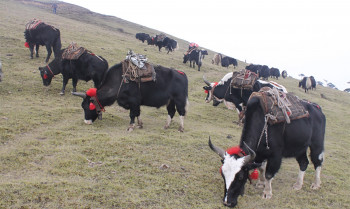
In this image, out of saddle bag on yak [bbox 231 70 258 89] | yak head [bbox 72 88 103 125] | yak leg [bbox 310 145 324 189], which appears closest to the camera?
yak leg [bbox 310 145 324 189]

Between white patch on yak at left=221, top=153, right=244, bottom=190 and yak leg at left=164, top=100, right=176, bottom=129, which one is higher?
white patch on yak at left=221, top=153, right=244, bottom=190

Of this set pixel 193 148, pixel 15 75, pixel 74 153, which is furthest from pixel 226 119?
pixel 15 75

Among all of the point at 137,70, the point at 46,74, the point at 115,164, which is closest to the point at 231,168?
the point at 115,164

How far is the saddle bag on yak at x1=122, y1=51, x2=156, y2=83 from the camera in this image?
6.36m

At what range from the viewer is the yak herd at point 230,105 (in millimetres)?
3874

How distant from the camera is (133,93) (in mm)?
6445

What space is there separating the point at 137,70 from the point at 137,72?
5 cm

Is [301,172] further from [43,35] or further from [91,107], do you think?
[43,35]

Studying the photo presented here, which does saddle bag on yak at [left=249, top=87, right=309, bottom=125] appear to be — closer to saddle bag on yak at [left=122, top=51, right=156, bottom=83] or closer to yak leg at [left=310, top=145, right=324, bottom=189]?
yak leg at [left=310, top=145, right=324, bottom=189]

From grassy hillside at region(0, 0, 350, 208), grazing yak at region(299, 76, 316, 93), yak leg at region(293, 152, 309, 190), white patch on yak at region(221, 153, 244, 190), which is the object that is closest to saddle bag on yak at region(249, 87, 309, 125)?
yak leg at region(293, 152, 309, 190)

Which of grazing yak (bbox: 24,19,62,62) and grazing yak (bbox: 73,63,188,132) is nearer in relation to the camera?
grazing yak (bbox: 73,63,188,132)

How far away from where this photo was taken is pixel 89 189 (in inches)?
144

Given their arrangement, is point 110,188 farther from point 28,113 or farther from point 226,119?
point 226,119

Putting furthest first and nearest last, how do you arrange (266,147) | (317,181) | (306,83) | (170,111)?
(306,83)
(170,111)
(317,181)
(266,147)
